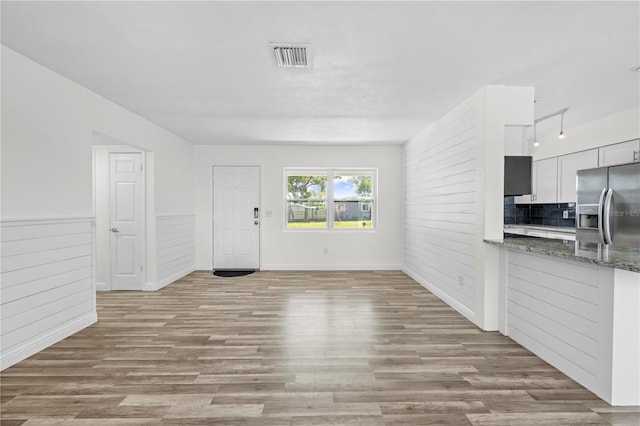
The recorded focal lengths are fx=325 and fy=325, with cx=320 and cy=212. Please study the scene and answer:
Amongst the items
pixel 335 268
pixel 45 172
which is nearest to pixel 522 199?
pixel 335 268

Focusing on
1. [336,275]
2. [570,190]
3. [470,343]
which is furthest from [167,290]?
[570,190]

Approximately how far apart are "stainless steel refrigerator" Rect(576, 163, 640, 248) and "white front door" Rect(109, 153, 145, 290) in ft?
20.4

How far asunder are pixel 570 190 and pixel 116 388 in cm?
605

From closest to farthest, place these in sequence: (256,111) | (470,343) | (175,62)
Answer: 1. (175,62)
2. (470,343)
3. (256,111)

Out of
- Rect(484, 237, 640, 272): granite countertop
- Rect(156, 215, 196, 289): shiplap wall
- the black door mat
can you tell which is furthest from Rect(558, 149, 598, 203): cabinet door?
Rect(156, 215, 196, 289): shiplap wall

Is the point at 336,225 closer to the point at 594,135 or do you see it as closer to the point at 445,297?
the point at 445,297

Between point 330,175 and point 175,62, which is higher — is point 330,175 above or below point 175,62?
Result: below

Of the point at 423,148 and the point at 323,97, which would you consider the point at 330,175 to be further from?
the point at 323,97

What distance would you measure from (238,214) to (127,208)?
2.16 metres

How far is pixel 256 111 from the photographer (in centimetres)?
434

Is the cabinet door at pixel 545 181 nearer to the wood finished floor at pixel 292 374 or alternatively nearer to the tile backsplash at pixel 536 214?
the tile backsplash at pixel 536 214

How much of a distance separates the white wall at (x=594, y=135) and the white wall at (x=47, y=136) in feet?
19.5

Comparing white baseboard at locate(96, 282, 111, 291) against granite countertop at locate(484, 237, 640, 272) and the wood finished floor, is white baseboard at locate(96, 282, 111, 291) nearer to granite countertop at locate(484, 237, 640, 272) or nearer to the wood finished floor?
the wood finished floor

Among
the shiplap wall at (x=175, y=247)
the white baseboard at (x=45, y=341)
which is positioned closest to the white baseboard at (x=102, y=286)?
the shiplap wall at (x=175, y=247)
